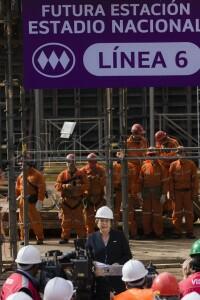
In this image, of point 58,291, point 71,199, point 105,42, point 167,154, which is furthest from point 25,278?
point 167,154

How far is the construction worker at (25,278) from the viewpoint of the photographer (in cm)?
725

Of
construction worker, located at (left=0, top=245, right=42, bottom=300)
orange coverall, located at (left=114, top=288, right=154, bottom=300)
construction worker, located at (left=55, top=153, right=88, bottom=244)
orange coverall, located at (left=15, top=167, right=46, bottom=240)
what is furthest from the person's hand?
construction worker, located at (left=55, top=153, right=88, bottom=244)

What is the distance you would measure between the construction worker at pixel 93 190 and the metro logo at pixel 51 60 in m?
4.42

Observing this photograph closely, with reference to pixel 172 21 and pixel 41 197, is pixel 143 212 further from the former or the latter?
pixel 172 21

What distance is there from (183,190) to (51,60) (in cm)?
525

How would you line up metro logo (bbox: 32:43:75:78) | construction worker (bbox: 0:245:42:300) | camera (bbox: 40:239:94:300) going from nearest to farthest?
construction worker (bbox: 0:245:42:300), camera (bbox: 40:239:94:300), metro logo (bbox: 32:43:75:78)

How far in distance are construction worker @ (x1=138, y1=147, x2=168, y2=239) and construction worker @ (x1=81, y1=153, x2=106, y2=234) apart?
75 centimetres

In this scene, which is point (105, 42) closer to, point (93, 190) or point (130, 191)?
point (93, 190)

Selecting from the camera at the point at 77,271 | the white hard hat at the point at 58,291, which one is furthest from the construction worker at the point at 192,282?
the camera at the point at 77,271

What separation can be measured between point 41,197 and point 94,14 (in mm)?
4840

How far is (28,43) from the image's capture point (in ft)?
38.2

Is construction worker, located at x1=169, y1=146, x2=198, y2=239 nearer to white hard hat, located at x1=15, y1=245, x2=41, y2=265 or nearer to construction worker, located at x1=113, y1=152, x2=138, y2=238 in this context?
construction worker, located at x1=113, y1=152, x2=138, y2=238

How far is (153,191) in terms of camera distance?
16.0 m

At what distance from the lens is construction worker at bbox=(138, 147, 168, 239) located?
1588 cm
